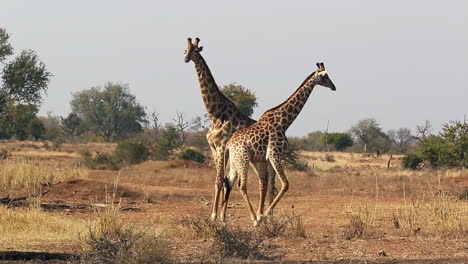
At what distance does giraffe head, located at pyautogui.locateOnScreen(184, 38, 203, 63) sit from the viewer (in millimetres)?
14750

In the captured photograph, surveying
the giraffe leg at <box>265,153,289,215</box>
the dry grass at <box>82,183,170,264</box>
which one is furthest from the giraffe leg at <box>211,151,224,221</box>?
the dry grass at <box>82,183,170,264</box>

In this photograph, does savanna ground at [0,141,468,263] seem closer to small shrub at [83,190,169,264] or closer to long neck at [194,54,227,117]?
small shrub at [83,190,169,264]

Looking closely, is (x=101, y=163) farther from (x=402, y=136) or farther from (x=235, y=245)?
(x=402, y=136)

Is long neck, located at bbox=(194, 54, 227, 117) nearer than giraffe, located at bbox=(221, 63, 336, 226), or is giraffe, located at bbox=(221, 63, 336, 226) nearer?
giraffe, located at bbox=(221, 63, 336, 226)

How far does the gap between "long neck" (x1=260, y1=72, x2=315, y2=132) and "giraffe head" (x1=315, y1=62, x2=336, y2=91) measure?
0.29 ft

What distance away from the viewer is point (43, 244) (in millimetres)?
12023

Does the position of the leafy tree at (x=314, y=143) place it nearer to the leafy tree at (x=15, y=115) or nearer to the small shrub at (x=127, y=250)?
the leafy tree at (x=15, y=115)

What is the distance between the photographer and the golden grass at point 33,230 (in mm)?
12108

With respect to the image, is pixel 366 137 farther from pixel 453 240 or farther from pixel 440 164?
pixel 453 240

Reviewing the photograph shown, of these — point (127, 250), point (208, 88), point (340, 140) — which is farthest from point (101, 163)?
point (340, 140)

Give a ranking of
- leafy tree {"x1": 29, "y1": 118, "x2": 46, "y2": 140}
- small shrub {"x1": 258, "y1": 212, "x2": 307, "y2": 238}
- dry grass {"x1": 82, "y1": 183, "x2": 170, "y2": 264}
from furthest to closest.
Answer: leafy tree {"x1": 29, "y1": 118, "x2": 46, "y2": 140} < small shrub {"x1": 258, "y1": 212, "x2": 307, "y2": 238} < dry grass {"x1": 82, "y1": 183, "x2": 170, "y2": 264}

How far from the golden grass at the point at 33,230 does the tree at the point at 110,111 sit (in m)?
65.3

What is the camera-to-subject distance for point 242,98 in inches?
1976

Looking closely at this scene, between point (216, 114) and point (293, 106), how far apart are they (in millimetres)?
1356
